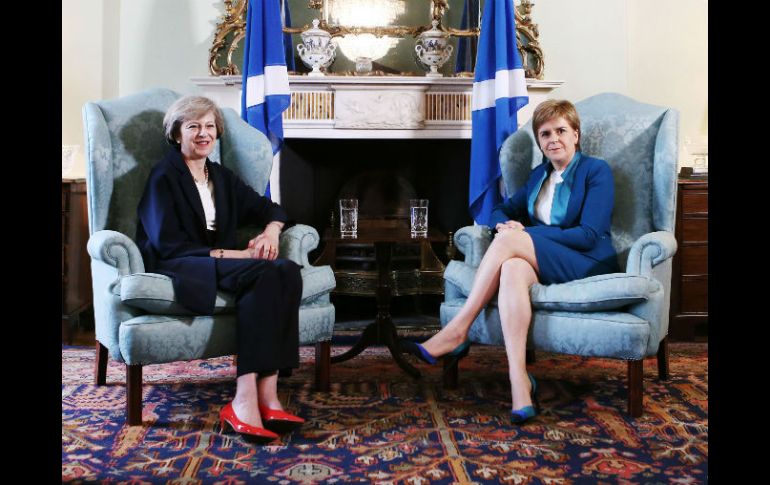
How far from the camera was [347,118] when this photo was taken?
4.39m

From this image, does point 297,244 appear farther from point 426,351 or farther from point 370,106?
point 370,106

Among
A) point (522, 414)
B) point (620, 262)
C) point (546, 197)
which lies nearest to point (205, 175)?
point (546, 197)

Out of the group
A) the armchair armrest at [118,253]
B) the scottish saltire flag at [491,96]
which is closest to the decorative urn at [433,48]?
the scottish saltire flag at [491,96]

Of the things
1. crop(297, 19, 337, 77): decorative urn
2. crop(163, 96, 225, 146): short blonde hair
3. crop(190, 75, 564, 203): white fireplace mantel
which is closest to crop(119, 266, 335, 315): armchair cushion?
crop(163, 96, 225, 146): short blonde hair

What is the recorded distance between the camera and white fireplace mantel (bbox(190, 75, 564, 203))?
4367mm

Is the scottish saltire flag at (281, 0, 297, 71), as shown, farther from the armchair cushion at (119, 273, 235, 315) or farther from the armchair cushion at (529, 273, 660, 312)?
the armchair cushion at (529, 273, 660, 312)

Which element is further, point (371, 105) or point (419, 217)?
point (371, 105)

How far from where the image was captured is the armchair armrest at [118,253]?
2766 mm

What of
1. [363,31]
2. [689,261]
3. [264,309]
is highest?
[363,31]

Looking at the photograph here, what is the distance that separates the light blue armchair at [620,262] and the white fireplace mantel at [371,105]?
870 millimetres

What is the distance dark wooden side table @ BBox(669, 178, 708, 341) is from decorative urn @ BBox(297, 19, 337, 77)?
193cm

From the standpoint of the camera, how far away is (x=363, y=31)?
4535 millimetres

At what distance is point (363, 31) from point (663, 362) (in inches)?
92.9
